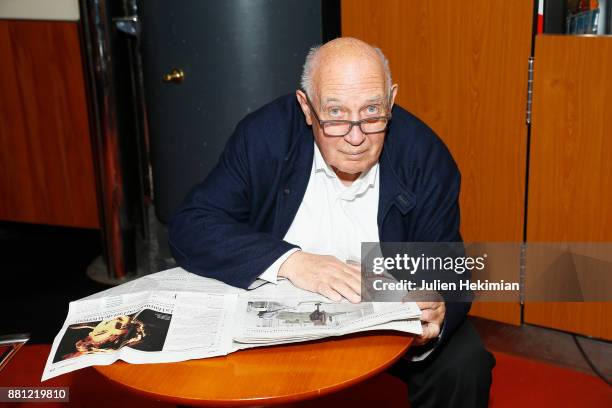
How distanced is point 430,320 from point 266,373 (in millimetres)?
395

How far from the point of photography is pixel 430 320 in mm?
1623

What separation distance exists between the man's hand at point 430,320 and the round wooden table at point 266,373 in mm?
111

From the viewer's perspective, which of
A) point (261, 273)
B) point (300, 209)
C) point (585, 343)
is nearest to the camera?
point (261, 273)

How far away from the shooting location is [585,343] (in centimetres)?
284

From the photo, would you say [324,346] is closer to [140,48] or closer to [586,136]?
[586,136]

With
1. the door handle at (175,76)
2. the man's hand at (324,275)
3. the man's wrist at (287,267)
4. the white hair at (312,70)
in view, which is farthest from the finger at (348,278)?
the door handle at (175,76)

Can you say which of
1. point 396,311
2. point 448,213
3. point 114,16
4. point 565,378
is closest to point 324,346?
point 396,311

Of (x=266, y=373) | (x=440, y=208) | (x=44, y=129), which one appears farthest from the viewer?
(x=44, y=129)

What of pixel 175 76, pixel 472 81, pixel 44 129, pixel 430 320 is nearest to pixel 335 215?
pixel 430 320

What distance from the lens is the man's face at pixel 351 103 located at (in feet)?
5.93

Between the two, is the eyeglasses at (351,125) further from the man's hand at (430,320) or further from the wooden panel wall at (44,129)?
the wooden panel wall at (44,129)

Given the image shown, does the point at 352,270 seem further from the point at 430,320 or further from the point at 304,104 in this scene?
the point at 304,104

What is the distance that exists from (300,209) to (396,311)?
0.60 metres

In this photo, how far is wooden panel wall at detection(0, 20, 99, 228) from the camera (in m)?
3.60
